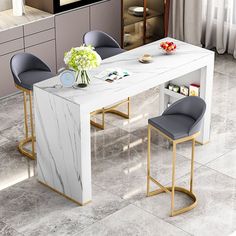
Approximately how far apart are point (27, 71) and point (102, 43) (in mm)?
1015

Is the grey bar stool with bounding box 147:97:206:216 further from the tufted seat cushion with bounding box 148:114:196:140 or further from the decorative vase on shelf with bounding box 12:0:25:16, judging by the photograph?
the decorative vase on shelf with bounding box 12:0:25:16

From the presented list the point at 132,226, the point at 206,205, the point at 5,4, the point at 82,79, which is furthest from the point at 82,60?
the point at 5,4

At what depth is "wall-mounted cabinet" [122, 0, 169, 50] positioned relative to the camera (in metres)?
8.83

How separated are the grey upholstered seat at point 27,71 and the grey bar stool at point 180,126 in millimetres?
1296

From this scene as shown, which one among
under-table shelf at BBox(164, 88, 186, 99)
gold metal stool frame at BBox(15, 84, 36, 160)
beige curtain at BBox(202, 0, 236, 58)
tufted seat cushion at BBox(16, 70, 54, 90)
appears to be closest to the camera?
tufted seat cushion at BBox(16, 70, 54, 90)

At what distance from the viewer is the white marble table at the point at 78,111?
221 inches

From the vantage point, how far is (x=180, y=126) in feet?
18.5

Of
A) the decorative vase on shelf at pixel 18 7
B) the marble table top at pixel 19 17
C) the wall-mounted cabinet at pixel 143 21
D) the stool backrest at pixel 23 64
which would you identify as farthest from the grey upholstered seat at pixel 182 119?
the wall-mounted cabinet at pixel 143 21

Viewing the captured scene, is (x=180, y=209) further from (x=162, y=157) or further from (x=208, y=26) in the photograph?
(x=208, y=26)

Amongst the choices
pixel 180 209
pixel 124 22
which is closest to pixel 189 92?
pixel 180 209

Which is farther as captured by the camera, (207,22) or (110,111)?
(207,22)

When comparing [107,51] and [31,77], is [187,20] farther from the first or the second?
[31,77]

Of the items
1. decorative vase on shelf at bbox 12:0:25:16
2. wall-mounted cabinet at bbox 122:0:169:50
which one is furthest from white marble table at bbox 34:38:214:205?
wall-mounted cabinet at bbox 122:0:169:50

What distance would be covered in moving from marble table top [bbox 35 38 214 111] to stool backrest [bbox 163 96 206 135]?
1.09ft
